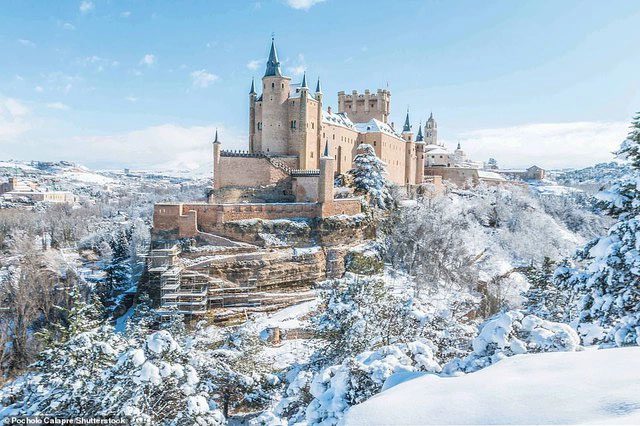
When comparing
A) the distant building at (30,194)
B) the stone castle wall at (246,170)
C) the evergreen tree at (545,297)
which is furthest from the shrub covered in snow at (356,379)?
the distant building at (30,194)

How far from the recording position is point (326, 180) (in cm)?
2914

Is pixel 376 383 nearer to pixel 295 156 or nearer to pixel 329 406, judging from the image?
pixel 329 406

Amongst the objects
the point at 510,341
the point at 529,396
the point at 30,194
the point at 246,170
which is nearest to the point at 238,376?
the point at 510,341

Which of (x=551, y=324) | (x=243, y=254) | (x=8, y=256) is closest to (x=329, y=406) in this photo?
(x=551, y=324)

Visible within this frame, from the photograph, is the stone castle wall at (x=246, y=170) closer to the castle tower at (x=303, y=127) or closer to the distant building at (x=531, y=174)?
the castle tower at (x=303, y=127)

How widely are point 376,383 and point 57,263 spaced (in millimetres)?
44612

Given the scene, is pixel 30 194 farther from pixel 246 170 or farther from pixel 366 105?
pixel 246 170

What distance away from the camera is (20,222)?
59.5 metres

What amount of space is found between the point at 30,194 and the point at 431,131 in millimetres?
94998

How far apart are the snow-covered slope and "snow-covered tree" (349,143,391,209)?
1188 inches

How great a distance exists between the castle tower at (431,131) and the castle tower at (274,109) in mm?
60804

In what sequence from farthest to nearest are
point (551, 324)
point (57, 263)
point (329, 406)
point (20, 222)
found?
point (20, 222)
point (57, 263)
point (551, 324)
point (329, 406)

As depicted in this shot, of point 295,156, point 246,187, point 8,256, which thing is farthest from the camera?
point 8,256

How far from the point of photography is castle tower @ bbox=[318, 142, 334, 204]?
94.8 ft
